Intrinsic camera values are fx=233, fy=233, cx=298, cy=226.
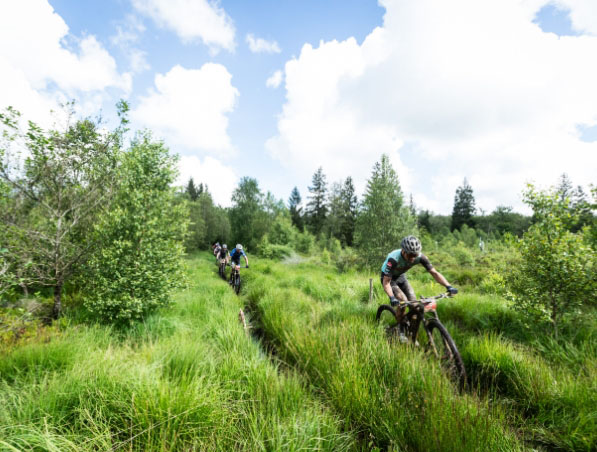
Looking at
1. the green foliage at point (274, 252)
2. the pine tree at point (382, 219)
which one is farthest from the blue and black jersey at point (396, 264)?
the green foliage at point (274, 252)

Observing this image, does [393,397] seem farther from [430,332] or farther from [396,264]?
[396,264]

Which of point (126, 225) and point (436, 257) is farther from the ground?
point (126, 225)

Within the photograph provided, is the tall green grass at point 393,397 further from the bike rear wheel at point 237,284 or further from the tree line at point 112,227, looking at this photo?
the bike rear wheel at point 237,284

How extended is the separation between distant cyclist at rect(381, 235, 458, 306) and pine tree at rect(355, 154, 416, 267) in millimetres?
9949

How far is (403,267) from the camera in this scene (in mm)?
5062

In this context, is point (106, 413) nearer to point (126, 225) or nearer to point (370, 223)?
point (126, 225)

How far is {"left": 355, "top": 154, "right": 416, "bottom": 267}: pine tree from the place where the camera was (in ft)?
49.0

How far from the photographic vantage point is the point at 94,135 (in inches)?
216

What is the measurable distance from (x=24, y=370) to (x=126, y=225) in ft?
9.93

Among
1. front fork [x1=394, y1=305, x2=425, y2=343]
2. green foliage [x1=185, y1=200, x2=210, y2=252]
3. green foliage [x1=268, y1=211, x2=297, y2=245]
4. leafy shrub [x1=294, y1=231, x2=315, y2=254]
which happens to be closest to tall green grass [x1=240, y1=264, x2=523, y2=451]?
front fork [x1=394, y1=305, x2=425, y2=343]

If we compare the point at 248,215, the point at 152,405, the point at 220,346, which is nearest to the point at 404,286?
the point at 220,346

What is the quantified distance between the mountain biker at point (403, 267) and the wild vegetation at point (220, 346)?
98cm

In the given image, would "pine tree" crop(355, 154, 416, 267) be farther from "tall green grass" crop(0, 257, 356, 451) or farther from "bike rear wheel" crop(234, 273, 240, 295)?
"tall green grass" crop(0, 257, 356, 451)

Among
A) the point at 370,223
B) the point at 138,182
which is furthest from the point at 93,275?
the point at 370,223
